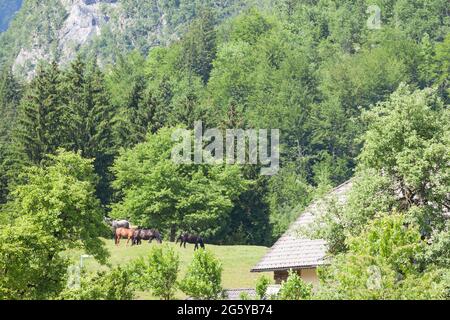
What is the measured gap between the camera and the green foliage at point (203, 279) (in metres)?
45.9

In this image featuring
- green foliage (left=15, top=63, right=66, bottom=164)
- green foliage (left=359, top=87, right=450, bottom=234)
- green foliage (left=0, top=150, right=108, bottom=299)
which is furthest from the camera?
green foliage (left=15, top=63, right=66, bottom=164)

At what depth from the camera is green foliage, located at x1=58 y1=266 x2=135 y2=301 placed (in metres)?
35.1

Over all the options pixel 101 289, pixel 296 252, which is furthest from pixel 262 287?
pixel 101 289

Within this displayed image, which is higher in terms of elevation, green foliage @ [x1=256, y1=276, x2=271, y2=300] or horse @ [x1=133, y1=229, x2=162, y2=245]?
horse @ [x1=133, y1=229, x2=162, y2=245]

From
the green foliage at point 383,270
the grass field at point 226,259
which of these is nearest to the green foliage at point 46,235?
the green foliage at point 383,270

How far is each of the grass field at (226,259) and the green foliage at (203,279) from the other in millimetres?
13845

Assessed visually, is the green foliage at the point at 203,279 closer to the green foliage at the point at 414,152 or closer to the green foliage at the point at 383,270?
the green foliage at the point at 414,152

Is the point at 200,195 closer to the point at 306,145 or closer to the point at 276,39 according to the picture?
the point at 306,145

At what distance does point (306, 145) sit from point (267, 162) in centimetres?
2912

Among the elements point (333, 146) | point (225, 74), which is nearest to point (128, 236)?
point (333, 146)

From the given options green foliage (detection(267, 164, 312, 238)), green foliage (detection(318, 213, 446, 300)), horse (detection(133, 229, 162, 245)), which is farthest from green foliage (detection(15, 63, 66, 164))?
green foliage (detection(318, 213, 446, 300))

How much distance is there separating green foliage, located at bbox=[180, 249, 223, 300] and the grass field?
45.4 feet

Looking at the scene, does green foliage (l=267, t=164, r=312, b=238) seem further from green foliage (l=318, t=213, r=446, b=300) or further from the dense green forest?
green foliage (l=318, t=213, r=446, b=300)

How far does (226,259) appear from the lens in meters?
71.2
